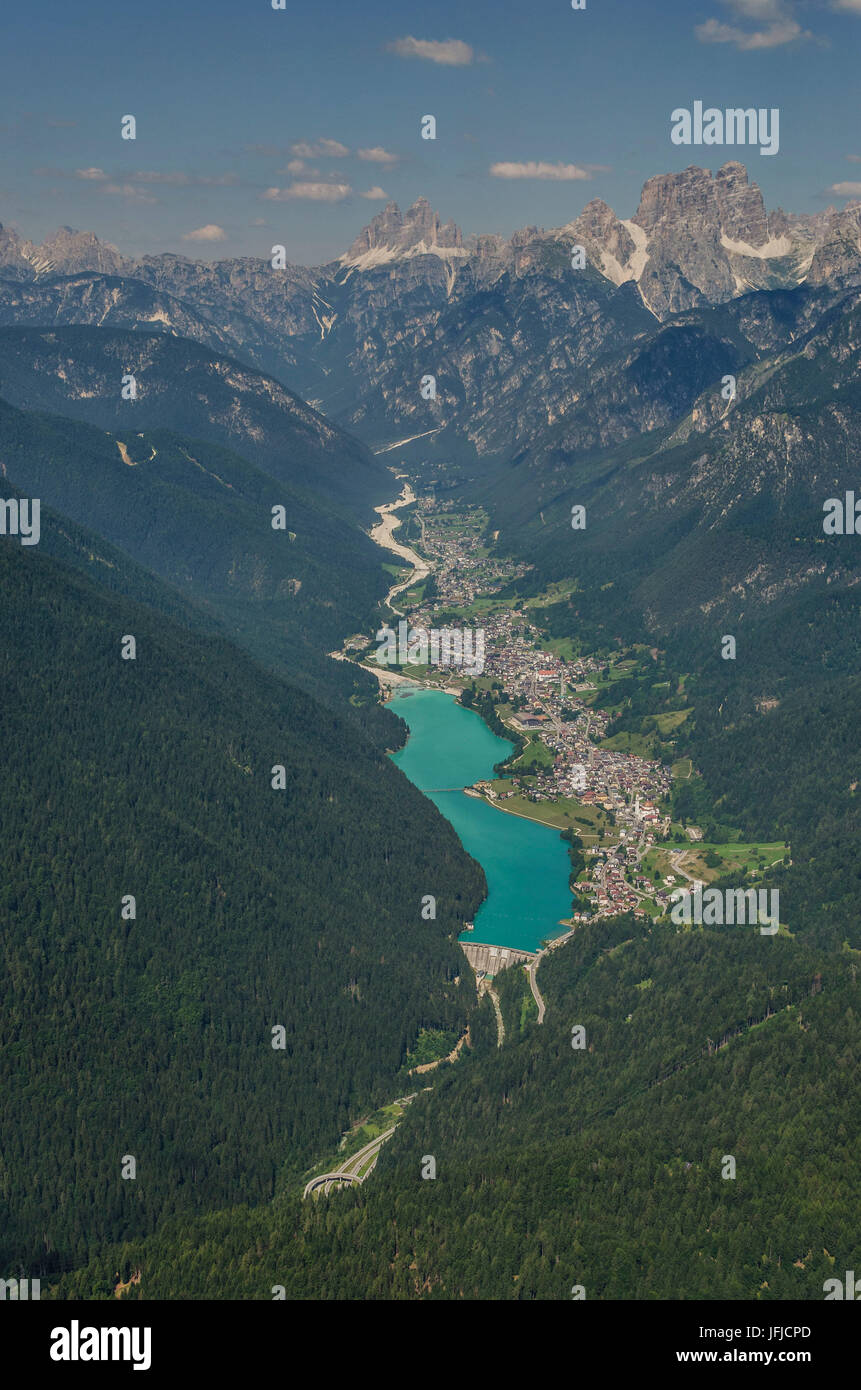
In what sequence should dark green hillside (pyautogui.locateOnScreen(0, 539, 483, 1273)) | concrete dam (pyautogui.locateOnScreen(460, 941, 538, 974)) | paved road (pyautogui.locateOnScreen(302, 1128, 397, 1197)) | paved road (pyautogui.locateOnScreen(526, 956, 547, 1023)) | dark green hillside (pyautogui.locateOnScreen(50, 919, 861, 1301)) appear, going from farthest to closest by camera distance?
concrete dam (pyautogui.locateOnScreen(460, 941, 538, 974))
paved road (pyautogui.locateOnScreen(526, 956, 547, 1023))
dark green hillside (pyautogui.locateOnScreen(0, 539, 483, 1273))
paved road (pyautogui.locateOnScreen(302, 1128, 397, 1197))
dark green hillside (pyautogui.locateOnScreen(50, 919, 861, 1301))

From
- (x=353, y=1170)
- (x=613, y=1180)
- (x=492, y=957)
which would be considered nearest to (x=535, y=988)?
(x=492, y=957)

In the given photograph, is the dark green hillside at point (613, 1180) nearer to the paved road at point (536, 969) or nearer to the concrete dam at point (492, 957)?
the paved road at point (536, 969)

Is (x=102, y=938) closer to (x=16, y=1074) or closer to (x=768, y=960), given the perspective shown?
(x=16, y=1074)

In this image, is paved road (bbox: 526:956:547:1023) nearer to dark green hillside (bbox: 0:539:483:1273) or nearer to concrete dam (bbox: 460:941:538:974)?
concrete dam (bbox: 460:941:538:974)

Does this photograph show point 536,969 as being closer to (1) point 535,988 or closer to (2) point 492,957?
(1) point 535,988

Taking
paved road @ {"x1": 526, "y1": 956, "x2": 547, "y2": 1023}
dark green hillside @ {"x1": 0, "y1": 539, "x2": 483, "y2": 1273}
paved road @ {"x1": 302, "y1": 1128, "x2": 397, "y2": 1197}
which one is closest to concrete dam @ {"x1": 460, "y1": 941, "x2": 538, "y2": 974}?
paved road @ {"x1": 526, "y1": 956, "x2": 547, "y2": 1023}

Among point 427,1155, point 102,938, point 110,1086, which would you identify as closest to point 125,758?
point 102,938

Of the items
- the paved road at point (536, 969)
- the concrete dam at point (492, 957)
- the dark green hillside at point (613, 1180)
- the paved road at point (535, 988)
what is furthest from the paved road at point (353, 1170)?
the concrete dam at point (492, 957)
